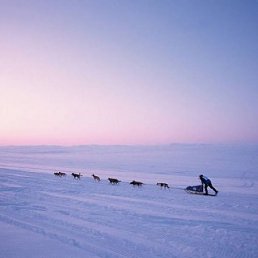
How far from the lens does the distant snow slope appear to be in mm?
6660

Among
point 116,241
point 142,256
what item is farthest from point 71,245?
point 142,256

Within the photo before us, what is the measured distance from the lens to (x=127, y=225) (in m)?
8.84

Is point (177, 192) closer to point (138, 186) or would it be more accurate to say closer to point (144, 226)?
point (138, 186)

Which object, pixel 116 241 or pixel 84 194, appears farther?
pixel 84 194

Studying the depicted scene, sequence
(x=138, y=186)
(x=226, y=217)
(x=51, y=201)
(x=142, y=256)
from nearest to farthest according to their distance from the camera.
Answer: (x=142, y=256) → (x=226, y=217) → (x=51, y=201) → (x=138, y=186)

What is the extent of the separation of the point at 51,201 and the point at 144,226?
17.2 ft

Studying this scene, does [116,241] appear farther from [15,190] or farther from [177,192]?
[15,190]

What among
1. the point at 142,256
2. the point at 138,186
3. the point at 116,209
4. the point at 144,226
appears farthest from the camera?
the point at 138,186

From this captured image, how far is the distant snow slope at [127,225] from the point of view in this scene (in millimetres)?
6660

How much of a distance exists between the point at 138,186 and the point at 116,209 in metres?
6.85

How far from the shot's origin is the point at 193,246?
7113 millimetres

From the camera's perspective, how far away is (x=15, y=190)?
1600 cm

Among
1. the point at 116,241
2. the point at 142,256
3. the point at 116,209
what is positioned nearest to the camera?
the point at 142,256

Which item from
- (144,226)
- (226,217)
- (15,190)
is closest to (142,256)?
(144,226)
